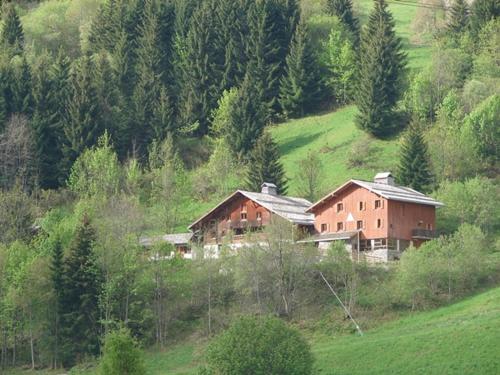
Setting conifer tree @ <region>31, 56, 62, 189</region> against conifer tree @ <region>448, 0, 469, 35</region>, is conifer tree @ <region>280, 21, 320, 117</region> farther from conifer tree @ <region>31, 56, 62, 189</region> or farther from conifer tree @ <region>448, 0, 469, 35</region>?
conifer tree @ <region>31, 56, 62, 189</region>

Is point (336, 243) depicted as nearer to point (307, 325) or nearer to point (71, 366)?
point (307, 325)

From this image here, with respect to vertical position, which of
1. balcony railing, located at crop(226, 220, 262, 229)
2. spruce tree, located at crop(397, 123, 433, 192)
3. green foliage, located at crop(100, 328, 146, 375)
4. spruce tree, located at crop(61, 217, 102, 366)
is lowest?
green foliage, located at crop(100, 328, 146, 375)

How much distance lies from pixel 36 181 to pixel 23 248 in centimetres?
2594

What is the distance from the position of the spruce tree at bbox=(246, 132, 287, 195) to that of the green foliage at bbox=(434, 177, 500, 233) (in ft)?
51.6

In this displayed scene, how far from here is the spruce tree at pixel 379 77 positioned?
11119 centimetres

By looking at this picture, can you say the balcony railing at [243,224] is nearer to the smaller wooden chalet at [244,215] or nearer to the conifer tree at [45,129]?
the smaller wooden chalet at [244,215]

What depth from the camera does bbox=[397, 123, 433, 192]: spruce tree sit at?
9619cm

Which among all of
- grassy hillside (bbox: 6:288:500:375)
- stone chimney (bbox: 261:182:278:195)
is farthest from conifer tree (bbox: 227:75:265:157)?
grassy hillside (bbox: 6:288:500:375)

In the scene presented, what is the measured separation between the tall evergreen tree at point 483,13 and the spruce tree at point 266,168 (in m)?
32.3

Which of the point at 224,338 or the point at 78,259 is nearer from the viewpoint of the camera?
the point at 224,338

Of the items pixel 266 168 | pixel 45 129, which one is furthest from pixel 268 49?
pixel 266 168

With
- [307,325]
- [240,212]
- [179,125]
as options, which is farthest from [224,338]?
[179,125]

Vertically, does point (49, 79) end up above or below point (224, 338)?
above

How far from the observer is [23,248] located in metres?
85.9
